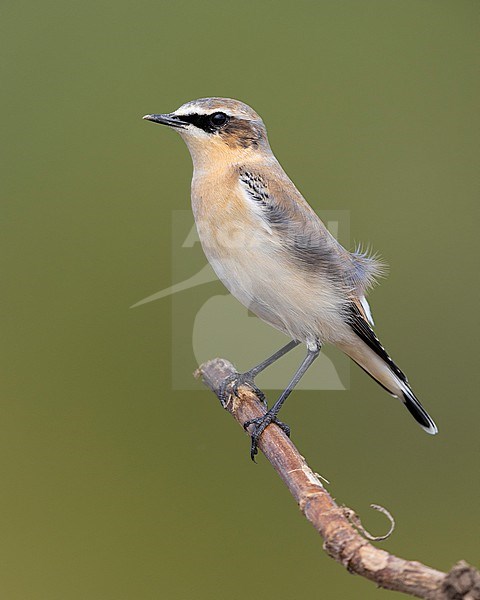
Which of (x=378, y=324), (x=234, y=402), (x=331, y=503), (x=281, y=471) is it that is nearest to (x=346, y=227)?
(x=378, y=324)

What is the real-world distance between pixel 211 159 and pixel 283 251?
283 millimetres

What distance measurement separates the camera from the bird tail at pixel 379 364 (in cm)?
204

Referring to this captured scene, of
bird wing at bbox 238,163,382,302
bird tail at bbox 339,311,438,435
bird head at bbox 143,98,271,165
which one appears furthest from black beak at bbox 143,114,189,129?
bird tail at bbox 339,311,438,435

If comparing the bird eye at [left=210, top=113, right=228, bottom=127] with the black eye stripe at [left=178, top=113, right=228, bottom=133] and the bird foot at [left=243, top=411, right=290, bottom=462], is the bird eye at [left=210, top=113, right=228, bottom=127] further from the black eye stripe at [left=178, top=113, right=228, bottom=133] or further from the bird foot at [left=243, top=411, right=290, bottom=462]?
the bird foot at [left=243, top=411, right=290, bottom=462]

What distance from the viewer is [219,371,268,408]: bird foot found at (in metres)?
2.09

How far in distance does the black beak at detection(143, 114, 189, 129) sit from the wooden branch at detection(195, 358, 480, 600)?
2.32ft

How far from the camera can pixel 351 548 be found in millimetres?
1200

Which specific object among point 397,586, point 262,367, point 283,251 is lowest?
point 397,586

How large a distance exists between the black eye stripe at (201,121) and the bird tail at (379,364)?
0.55 m

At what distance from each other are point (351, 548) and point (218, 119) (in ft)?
3.63

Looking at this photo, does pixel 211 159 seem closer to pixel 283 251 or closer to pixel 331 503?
pixel 283 251

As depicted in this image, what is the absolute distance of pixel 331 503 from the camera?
54.0 inches

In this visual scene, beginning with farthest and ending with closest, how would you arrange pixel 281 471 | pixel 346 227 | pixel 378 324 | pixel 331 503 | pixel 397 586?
pixel 378 324 → pixel 346 227 → pixel 281 471 → pixel 331 503 → pixel 397 586

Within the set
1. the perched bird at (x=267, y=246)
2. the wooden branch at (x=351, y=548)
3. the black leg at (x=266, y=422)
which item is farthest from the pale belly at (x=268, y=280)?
the wooden branch at (x=351, y=548)
